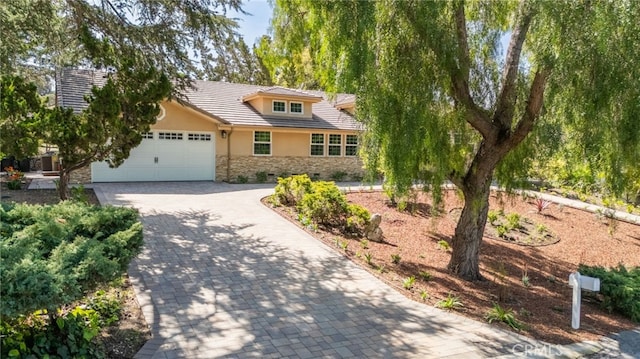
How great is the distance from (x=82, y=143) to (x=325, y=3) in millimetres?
7169

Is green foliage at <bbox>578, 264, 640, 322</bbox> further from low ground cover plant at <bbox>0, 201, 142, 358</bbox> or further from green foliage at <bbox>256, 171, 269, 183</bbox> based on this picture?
green foliage at <bbox>256, 171, 269, 183</bbox>

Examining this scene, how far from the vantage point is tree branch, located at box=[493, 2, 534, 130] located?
24.3 feet

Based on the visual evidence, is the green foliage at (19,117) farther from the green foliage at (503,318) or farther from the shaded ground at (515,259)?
the green foliage at (503,318)

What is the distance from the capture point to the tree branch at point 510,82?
7.42 metres

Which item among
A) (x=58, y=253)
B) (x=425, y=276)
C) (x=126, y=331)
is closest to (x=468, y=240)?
(x=425, y=276)

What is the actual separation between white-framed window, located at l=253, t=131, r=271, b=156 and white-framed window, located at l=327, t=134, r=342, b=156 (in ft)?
A: 11.1

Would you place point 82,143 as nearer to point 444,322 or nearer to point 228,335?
point 228,335

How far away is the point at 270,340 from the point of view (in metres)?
5.14

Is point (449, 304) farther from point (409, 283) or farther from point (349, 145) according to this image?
point (349, 145)

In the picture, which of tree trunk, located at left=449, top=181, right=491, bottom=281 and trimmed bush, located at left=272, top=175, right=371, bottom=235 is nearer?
tree trunk, located at left=449, top=181, right=491, bottom=281

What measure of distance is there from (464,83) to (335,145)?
15.2 meters

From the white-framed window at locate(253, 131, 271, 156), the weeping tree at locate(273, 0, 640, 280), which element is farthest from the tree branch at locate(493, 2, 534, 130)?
the white-framed window at locate(253, 131, 271, 156)

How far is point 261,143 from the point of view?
794 inches

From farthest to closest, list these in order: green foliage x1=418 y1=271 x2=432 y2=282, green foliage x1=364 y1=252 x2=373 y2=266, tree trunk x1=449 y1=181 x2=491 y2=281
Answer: green foliage x1=364 y1=252 x2=373 y2=266, tree trunk x1=449 y1=181 x2=491 y2=281, green foliage x1=418 y1=271 x2=432 y2=282
